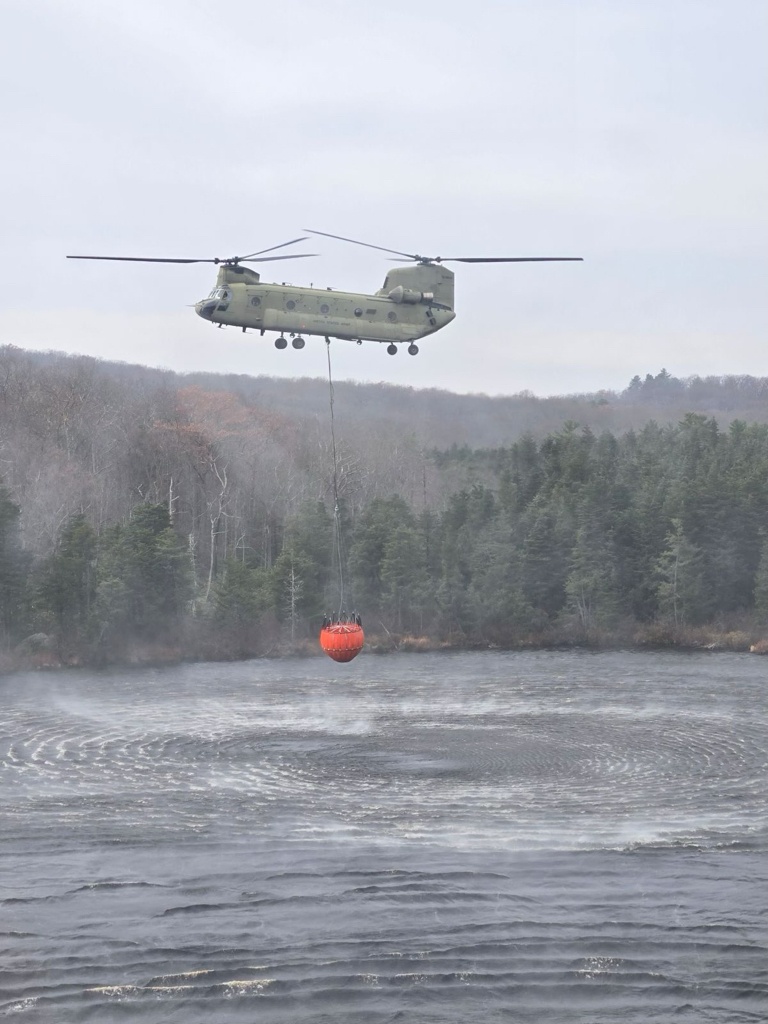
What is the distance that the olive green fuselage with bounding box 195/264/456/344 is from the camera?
47312 millimetres

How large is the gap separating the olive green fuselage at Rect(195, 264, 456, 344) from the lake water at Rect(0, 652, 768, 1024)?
1754 cm

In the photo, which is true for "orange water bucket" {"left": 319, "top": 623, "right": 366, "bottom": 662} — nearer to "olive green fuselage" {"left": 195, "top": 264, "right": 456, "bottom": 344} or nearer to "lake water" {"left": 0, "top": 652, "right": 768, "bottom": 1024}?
"lake water" {"left": 0, "top": 652, "right": 768, "bottom": 1024}

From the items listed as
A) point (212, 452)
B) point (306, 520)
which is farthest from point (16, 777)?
point (212, 452)

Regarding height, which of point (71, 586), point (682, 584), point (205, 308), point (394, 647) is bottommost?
point (394, 647)

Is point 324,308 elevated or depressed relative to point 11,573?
elevated

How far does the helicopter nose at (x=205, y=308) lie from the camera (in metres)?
47.2

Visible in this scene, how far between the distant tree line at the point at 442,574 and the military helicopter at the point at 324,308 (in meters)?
47.9

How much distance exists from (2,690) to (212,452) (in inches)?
2112

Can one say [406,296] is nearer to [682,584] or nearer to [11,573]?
[11,573]

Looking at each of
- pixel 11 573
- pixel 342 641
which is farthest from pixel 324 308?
pixel 11 573

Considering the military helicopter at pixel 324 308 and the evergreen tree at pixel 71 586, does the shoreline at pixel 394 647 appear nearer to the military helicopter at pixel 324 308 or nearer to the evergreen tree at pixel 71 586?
the evergreen tree at pixel 71 586

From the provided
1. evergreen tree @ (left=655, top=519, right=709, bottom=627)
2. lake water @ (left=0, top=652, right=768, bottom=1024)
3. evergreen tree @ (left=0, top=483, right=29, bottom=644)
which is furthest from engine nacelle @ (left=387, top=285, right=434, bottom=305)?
evergreen tree @ (left=655, top=519, right=709, bottom=627)

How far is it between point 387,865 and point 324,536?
2811 inches

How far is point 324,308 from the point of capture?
4778 centimetres
